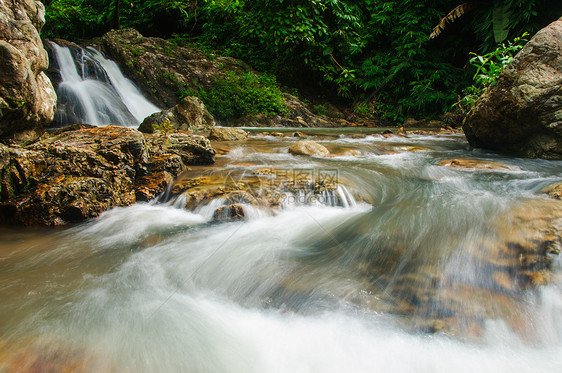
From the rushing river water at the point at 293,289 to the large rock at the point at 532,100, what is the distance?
113 centimetres

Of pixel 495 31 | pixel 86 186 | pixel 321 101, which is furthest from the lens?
pixel 321 101

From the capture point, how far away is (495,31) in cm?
872

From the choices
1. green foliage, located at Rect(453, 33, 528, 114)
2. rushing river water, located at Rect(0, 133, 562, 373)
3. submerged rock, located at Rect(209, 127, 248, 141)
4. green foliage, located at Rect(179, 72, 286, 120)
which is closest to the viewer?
rushing river water, located at Rect(0, 133, 562, 373)

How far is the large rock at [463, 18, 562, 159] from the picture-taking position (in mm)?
3672

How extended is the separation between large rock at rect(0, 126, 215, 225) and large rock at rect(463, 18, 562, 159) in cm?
455

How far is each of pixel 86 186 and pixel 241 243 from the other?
1.68m

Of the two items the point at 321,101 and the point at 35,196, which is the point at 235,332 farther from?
the point at 321,101

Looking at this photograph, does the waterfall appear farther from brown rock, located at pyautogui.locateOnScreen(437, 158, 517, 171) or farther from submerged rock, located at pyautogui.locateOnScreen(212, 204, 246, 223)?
brown rock, located at pyautogui.locateOnScreen(437, 158, 517, 171)

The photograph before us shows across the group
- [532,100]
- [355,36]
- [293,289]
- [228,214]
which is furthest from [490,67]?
[355,36]

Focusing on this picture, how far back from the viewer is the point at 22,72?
9.31 ft

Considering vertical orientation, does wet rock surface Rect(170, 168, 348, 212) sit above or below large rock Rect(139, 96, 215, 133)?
below

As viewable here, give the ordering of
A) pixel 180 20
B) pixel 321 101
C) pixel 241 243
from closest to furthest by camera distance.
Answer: pixel 241 243 < pixel 321 101 < pixel 180 20

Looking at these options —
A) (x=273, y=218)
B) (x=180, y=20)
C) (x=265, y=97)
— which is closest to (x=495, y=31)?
(x=265, y=97)

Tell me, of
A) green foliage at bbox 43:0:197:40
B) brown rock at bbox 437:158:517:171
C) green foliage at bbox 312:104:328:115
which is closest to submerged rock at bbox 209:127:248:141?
brown rock at bbox 437:158:517:171
